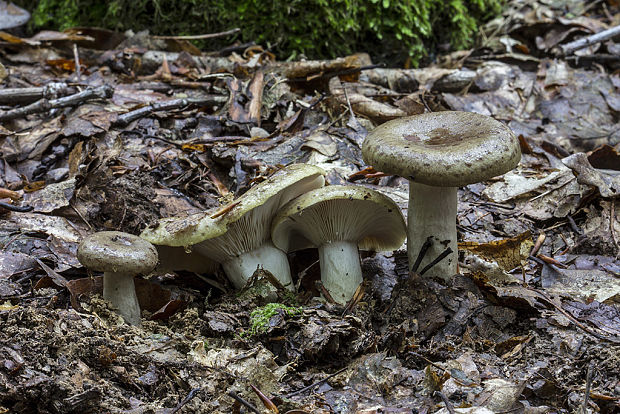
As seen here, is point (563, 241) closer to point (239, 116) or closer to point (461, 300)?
point (461, 300)

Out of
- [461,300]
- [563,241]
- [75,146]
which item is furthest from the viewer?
[75,146]

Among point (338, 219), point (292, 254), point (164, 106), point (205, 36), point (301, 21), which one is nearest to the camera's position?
point (338, 219)

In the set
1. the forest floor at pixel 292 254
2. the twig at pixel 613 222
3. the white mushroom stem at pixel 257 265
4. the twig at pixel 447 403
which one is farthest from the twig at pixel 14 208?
the twig at pixel 613 222

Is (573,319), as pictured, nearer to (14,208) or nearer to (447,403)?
(447,403)

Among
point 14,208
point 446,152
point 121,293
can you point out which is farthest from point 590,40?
point 14,208

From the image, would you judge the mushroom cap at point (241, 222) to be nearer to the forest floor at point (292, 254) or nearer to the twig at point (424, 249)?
the forest floor at point (292, 254)

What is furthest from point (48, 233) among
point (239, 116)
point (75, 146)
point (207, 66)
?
point (207, 66)
